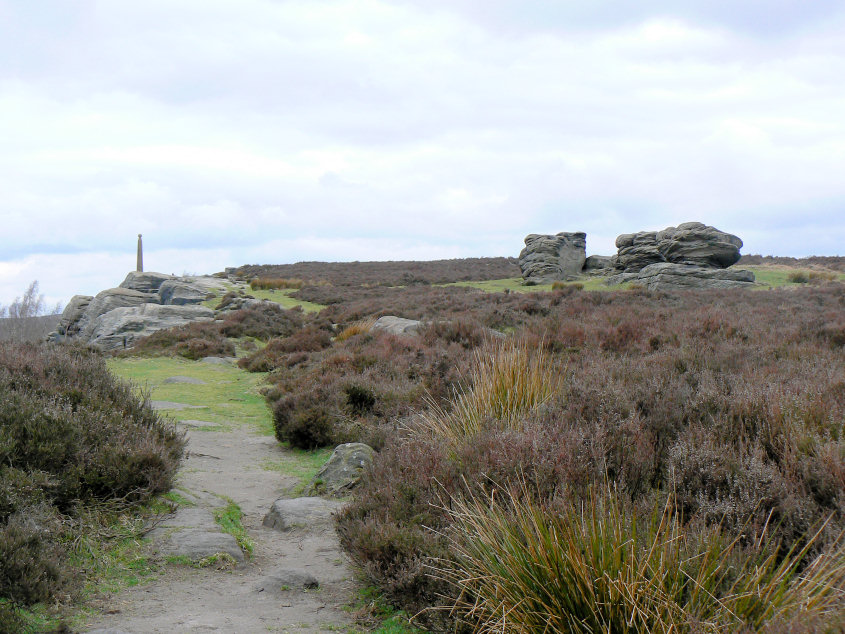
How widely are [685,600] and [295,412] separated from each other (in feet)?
21.7

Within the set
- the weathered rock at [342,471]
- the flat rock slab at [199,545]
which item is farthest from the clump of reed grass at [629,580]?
the weathered rock at [342,471]

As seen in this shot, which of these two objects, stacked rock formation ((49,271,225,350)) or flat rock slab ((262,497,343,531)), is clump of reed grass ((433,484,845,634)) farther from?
stacked rock formation ((49,271,225,350))

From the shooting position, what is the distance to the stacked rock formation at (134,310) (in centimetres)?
2508

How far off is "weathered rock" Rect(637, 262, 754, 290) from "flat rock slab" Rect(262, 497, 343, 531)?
23.4 metres

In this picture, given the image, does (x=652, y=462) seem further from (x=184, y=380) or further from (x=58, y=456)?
(x=184, y=380)

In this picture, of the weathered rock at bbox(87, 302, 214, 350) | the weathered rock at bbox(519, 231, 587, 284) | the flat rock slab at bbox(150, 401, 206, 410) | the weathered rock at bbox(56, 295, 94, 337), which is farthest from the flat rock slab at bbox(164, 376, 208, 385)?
the weathered rock at bbox(519, 231, 587, 284)

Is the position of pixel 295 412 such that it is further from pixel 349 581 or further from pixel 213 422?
pixel 349 581

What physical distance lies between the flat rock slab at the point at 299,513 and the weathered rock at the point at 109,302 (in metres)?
28.0

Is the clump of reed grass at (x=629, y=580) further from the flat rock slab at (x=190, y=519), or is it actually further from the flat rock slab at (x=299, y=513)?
the flat rock slab at (x=190, y=519)

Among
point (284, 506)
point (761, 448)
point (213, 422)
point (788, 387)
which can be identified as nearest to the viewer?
point (761, 448)

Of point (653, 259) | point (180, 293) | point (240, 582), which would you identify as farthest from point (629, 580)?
point (180, 293)

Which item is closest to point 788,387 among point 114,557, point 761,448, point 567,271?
point 761,448

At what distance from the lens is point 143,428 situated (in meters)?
5.88

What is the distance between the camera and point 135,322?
25359 mm
